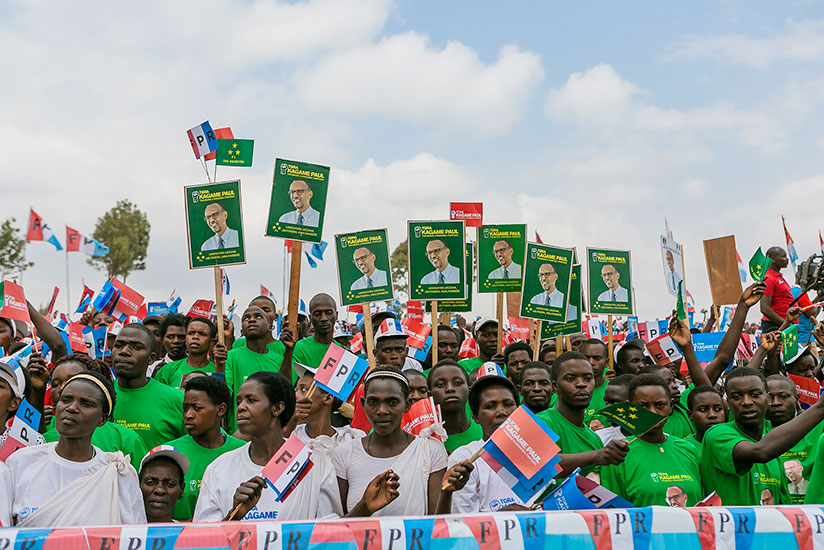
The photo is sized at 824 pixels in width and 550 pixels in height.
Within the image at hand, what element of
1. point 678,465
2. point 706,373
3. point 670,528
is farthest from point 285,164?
point 670,528

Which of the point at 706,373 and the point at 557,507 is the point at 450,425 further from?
the point at 706,373

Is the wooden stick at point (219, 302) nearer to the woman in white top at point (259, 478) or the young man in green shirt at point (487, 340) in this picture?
the young man in green shirt at point (487, 340)

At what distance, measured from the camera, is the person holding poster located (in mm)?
8148

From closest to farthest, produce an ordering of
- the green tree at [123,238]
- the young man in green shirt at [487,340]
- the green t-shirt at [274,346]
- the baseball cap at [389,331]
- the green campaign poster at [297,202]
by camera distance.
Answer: the baseball cap at [389,331]
the green t-shirt at [274,346]
the green campaign poster at [297,202]
the young man in green shirt at [487,340]
the green tree at [123,238]

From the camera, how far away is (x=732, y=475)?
4590 millimetres

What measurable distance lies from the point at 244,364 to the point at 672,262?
18.3ft

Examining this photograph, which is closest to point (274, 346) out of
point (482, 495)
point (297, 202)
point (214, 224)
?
point (214, 224)

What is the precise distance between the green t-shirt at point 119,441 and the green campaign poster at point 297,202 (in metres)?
3.76

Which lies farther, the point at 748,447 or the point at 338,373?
the point at 338,373

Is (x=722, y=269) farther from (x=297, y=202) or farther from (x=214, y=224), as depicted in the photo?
(x=214, y=224)

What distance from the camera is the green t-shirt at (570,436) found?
5055 millimetres

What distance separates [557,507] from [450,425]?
1.78 meters

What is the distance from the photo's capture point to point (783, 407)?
584 cm

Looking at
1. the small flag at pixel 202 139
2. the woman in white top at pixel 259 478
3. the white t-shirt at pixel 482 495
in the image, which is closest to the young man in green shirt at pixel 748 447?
the white t-shirt at pixel 482 495
